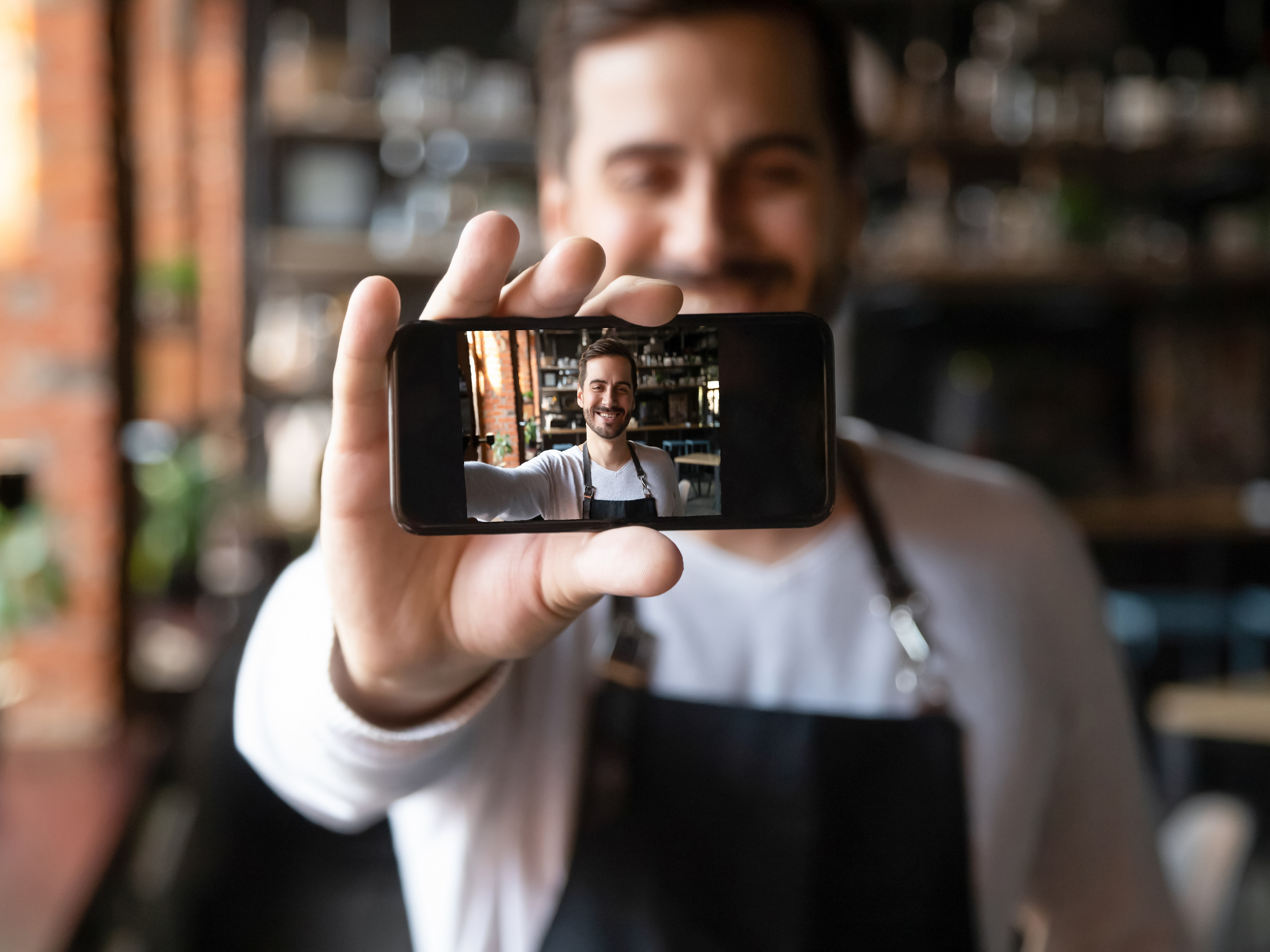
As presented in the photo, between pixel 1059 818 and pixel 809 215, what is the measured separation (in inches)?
15.3

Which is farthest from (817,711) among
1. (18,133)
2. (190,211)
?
(190,211)

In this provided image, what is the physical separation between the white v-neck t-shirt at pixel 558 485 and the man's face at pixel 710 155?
0.26 ft

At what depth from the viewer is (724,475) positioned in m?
0.22

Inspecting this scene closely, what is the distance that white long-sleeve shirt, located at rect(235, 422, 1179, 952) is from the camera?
0.35m

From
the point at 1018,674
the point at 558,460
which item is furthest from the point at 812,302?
the point at 1018,674

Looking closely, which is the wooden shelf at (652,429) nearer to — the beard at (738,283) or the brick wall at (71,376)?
the beard at (738,283)

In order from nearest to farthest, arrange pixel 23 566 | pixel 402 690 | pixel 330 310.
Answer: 1. pixel 402 690
2. pixel 330 310
3. pixel 23 566

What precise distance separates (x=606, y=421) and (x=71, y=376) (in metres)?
1.32

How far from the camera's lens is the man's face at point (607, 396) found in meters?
0.21

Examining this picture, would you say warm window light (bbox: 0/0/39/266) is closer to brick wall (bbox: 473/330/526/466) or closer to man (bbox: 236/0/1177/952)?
man (bbox: 236/0/1177/952)

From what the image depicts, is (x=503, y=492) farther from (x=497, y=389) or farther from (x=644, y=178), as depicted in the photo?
(x=644, y=178)

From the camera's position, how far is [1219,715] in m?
1.22

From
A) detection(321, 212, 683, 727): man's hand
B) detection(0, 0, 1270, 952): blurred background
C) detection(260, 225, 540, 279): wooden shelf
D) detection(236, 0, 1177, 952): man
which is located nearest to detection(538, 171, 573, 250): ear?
detection(236, 0, 1177, 952): man

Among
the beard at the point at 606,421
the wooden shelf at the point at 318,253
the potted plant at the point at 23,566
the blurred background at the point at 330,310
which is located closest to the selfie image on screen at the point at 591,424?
the beard at the point at 606,421
